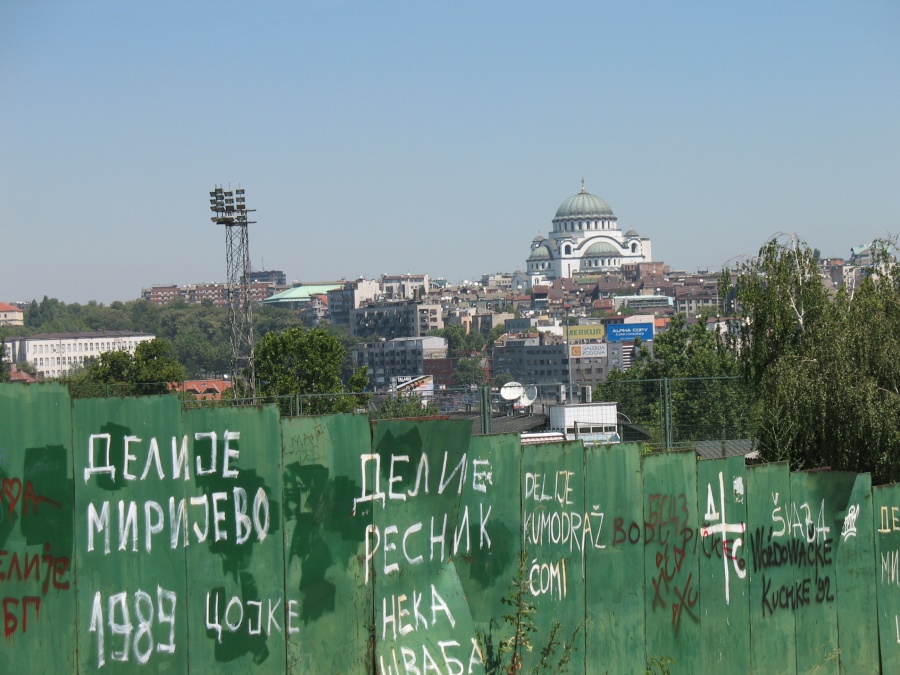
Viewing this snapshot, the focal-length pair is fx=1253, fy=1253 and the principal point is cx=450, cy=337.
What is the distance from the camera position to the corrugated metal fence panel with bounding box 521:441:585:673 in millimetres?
9141

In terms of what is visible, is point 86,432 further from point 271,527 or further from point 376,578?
point 376,578

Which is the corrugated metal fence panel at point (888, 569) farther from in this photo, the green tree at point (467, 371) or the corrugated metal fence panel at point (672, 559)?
the green tree at point (467, 371)

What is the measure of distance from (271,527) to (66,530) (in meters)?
1.30

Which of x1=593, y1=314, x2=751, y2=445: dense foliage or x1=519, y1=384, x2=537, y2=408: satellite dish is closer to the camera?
x1=593, y1=314, x2=751, y2=445: dense foliage

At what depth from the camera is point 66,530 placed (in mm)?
6742

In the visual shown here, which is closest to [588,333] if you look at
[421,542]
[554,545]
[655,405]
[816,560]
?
[655,405]

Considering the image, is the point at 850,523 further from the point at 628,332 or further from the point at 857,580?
the point at 628,332

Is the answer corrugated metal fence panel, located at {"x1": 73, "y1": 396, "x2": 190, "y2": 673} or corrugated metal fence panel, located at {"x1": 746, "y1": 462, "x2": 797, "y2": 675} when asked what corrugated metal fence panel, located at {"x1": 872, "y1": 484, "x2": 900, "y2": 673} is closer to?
corrugated metal fence panel, located at {"x1": 746, "y1": 462, "x2": 797, "y2": 675}

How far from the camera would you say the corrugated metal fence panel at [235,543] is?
729cm

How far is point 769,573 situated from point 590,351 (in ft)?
538

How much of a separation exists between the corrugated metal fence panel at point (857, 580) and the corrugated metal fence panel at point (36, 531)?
7490 millimetres

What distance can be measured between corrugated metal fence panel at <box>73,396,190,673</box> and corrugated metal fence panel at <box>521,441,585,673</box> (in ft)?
9.32

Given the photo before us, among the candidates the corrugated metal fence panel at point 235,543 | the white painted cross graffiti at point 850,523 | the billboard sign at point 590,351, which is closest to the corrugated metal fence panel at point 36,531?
the corrugated metal fence panel at point 235,543

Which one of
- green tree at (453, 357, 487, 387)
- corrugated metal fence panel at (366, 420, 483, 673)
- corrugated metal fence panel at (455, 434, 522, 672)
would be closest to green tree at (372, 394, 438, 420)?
corrugated metal fence panel at (455, 434, 522, 672)
